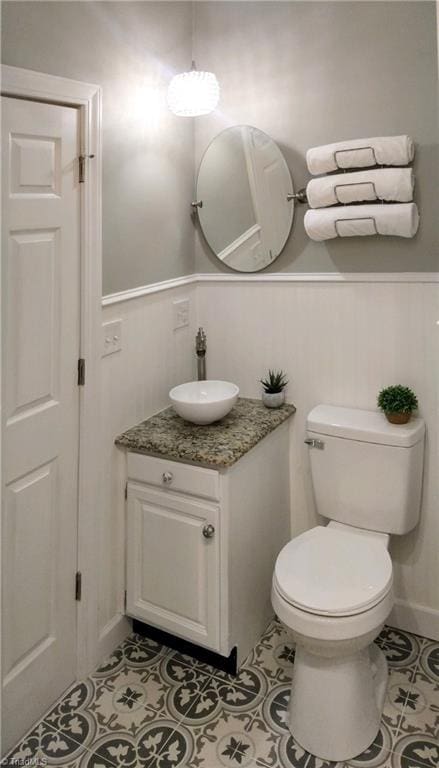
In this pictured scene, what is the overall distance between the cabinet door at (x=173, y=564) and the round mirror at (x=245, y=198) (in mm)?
1052

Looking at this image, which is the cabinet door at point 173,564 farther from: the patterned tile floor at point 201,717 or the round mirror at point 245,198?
the round mirror at point 245,198

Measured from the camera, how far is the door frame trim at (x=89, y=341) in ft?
6.00

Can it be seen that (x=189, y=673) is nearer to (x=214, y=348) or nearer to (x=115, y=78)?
(x=214, y=348)

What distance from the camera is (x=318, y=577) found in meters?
1.80

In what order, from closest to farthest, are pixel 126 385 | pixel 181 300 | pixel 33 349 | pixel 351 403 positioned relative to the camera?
pixel 33 349, pixel 126 385, pixel 351 403, pixel 181 300

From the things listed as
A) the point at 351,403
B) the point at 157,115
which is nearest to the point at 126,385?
the point at 351,403

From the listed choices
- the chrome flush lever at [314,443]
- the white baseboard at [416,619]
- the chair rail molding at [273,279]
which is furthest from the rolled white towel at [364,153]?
the white baseboard at [416,619]

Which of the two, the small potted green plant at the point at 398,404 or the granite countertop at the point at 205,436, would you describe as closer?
the granite countertop at the point at 205,436

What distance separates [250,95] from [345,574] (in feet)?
6.13

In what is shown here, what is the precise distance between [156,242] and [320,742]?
181cm

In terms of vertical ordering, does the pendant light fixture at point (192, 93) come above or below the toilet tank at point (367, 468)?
above

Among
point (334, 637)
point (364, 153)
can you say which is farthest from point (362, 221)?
point (334, 637)

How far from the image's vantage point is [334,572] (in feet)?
5.99

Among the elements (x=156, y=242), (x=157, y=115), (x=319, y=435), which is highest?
(x=157, y=115)
